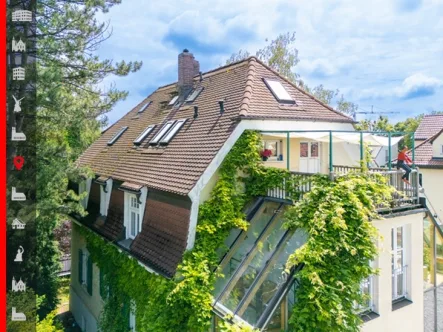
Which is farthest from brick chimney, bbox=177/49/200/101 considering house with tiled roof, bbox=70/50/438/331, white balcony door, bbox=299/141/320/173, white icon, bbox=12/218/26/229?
white icon, bbox=12/218/26/229

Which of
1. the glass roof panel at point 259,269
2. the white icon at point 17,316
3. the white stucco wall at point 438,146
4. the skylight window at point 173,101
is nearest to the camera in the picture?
the glass roof panel at point 259,269

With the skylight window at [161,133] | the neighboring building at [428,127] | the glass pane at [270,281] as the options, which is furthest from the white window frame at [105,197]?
the neighboring building at [428,127]

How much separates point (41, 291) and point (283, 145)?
46.2 ft

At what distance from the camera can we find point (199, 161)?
10.9m

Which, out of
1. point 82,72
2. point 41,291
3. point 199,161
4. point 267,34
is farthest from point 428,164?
point 41,291

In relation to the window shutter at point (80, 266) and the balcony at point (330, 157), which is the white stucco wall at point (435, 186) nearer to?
the balcony at point (330, 157)

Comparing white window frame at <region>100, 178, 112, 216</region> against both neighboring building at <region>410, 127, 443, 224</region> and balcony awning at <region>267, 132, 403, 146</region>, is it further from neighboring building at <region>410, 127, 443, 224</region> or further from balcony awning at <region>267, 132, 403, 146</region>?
neighboring building at <region>410, 127, 443, 224</region>

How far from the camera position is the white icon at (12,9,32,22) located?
10891 millimetres

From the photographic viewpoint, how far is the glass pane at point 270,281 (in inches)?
329

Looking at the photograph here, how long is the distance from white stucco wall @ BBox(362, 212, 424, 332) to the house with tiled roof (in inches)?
1.1

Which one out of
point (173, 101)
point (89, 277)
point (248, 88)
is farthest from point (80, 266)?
point (248, 88)

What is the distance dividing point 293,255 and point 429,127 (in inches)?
1209

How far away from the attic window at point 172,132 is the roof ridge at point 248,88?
Answer: 308cm

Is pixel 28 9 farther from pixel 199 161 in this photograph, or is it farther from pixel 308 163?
pixel 308 163
